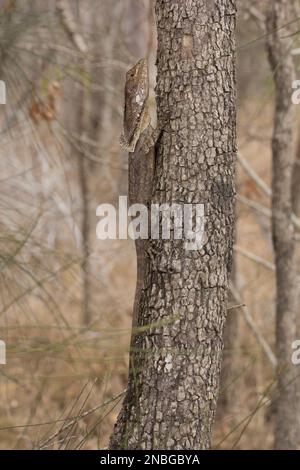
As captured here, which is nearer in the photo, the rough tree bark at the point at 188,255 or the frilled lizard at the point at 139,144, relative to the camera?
the rough tree bark at the point at 188,255

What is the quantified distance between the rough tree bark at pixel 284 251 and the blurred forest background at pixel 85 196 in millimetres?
148

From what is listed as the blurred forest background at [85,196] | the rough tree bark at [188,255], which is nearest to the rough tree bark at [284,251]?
the blurred forest background at [85,196]

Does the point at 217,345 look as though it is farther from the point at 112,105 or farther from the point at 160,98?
the point at 112,105

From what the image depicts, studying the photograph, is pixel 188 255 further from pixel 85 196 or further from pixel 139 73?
pixel 85 196

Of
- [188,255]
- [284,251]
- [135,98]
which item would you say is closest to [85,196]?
[284,251]

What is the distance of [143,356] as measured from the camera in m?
2.29

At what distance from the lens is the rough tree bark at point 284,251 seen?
4109 mm

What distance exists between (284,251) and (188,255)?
77.9 inches

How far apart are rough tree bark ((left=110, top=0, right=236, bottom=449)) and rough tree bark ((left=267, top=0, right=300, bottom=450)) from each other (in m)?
1.80

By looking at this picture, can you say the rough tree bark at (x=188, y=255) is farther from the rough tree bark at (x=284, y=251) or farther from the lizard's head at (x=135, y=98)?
the rough tree bark at (x=284, y=251)

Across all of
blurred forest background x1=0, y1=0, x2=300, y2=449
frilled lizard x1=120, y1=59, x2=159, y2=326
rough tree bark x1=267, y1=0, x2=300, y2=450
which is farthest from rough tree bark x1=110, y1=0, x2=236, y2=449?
rough tree bark x1=267, y1=0, x2=300, y2=450

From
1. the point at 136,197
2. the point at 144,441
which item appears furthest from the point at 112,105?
the point at 144,441

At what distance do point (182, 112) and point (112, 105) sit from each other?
3.98 meters
